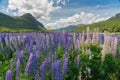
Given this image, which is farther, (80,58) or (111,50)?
(111,50)

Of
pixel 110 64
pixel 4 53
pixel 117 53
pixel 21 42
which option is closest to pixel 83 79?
pixel 110 64

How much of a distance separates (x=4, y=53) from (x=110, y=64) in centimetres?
505

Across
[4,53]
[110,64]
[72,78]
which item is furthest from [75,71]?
[4,53]

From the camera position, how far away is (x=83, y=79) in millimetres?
10039

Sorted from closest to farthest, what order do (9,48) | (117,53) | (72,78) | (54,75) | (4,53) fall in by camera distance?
1. (54,75)
2. (72,78)
3. (117,53)
4. (4,53)
5. (9,48)

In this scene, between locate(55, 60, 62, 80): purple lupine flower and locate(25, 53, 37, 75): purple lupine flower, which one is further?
locate(25, 53, 37, 75): purple lupine flower

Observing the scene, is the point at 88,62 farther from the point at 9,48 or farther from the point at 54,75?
the point at 9,48

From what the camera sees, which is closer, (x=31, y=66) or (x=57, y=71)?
(x=57, y=71)

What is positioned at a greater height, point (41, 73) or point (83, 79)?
point (41, 73)

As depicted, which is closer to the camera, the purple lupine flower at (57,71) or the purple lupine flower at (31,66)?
the purple lupine flower at (57,71)

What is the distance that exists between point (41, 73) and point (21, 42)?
795cm

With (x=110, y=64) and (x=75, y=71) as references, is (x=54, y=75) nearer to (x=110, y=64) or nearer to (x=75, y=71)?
(x=75, y=71)

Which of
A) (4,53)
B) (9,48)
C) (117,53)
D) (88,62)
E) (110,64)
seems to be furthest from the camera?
(9,48)

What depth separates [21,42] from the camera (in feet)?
48.4
